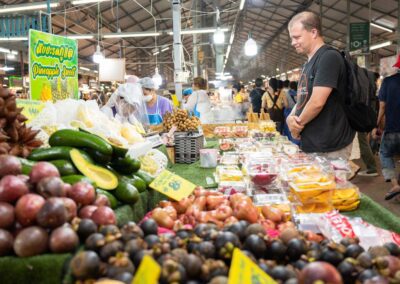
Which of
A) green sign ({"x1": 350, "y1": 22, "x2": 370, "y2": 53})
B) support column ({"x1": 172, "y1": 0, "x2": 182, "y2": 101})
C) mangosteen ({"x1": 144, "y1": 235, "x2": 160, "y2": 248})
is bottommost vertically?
mangosteen ({"x1": 144, "y1": 235, "x2": 160, "y2": 248})

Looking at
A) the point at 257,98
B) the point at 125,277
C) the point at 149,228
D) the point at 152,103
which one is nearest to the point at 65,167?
the point at 149,228

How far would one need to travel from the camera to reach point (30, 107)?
2.71 meters

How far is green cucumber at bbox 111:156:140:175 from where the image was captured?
221cm

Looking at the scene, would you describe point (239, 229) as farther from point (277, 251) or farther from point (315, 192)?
point (315, 192)

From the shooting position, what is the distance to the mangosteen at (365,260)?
1.27 m

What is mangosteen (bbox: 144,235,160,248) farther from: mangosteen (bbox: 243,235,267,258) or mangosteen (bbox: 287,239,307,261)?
mangosteen (bbox: 287,239,307,261)

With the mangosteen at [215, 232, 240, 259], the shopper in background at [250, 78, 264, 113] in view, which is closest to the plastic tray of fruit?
the mangosteen at [215, 232, 240, 259]

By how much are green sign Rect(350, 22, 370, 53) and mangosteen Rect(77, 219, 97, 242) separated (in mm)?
15032

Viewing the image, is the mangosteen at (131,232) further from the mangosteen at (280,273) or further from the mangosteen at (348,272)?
the mangosteen at (348,272)

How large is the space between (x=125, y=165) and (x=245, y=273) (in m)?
1.23

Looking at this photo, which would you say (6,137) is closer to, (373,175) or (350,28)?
(373,175)

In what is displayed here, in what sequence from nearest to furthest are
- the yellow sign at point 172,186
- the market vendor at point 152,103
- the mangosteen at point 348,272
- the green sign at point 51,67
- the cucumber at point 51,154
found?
the mangosteen at point 348,272 → the cucumber at point 51,154 → the yellow sign at point 172,186 → the green sign at point 51,67 → the market vendor at point 152,103

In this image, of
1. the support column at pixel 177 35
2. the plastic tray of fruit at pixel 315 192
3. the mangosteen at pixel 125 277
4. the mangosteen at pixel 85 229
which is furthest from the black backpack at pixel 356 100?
the support column at pixel 177 35

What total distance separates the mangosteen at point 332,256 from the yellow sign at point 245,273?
10.1 inches
